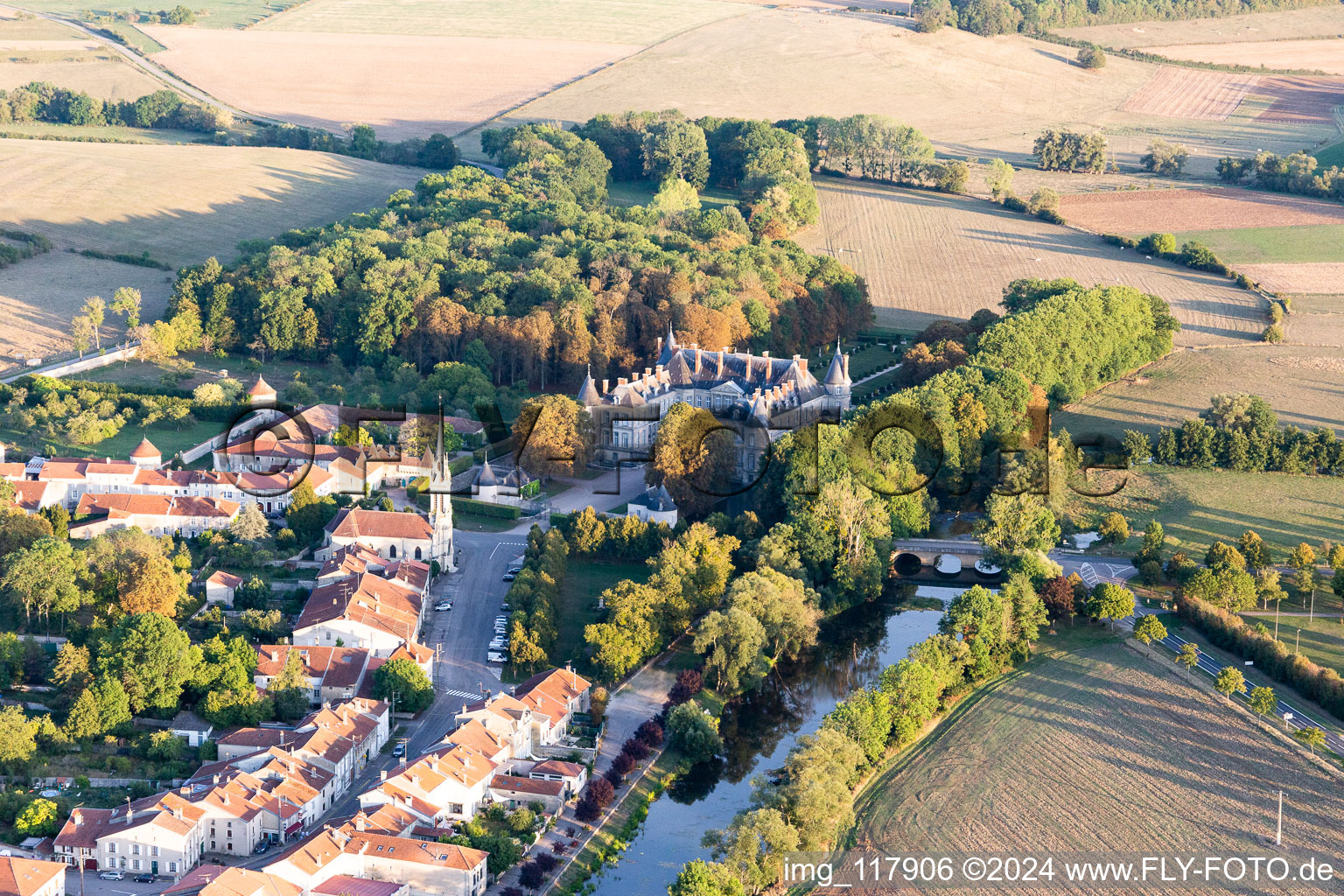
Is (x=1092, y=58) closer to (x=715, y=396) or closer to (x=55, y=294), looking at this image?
(x=715, y=396)

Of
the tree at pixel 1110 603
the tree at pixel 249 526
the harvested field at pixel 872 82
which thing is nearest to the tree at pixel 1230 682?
the tree at pixel 1110 603

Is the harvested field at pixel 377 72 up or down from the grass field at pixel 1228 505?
up

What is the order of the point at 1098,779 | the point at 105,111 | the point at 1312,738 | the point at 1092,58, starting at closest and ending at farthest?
the point at 1098,779, the point at 1312,738, the point at 105,111, the point at 1092,58

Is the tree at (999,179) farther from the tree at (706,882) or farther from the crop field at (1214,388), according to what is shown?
the tree at (706,882)

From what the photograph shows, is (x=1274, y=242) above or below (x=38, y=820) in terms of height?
above

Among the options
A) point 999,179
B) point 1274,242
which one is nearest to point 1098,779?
point 1274,242

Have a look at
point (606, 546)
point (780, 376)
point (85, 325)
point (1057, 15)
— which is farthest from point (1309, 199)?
point (85, 325)

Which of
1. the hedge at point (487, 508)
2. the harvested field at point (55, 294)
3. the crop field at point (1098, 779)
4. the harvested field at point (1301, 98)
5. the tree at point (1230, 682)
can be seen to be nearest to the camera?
the crop field at point (1098, 779)
